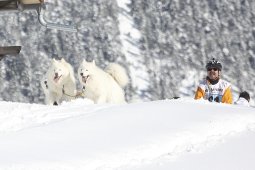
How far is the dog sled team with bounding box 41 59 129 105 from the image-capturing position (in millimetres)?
13531

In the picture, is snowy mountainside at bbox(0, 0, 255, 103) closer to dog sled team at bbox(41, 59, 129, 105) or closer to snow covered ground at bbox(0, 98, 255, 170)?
dog sled team at bbox(41, 59, 129, 105)

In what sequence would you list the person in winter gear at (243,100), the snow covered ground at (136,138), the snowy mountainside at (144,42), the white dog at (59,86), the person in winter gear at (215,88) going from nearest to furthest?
the snow covered ground at (136,138) → the person in winter gear at (215,88) → the person in winter gear at (243,100) → the white dog at (59,86) → the snowy mountainside at (144,42)

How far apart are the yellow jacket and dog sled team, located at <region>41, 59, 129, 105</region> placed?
4.16 meters

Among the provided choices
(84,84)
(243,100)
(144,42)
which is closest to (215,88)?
(243,100)

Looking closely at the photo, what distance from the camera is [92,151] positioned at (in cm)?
607

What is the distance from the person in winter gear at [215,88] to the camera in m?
9.45

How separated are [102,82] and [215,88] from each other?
449 centimetres

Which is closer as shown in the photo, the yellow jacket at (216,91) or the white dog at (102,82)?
the yellow jacket at (216,91)

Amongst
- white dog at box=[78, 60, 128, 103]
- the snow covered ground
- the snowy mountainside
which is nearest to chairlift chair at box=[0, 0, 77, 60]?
white dog at box=[78, 60, 128, 103]

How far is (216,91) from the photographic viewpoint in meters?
9.52

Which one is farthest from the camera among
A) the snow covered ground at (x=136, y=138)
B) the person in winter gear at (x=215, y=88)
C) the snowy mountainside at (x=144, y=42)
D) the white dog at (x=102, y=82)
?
the snowy mountainside at (x=144, y=42)

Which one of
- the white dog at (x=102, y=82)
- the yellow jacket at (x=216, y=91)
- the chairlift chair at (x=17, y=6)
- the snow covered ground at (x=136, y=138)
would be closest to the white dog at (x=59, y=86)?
the white dog at (x=102, y=82)

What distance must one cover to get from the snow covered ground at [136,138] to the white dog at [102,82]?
198 inches

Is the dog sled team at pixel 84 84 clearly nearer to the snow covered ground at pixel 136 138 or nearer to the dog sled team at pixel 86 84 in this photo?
the dog sled team at pixel 86 84
